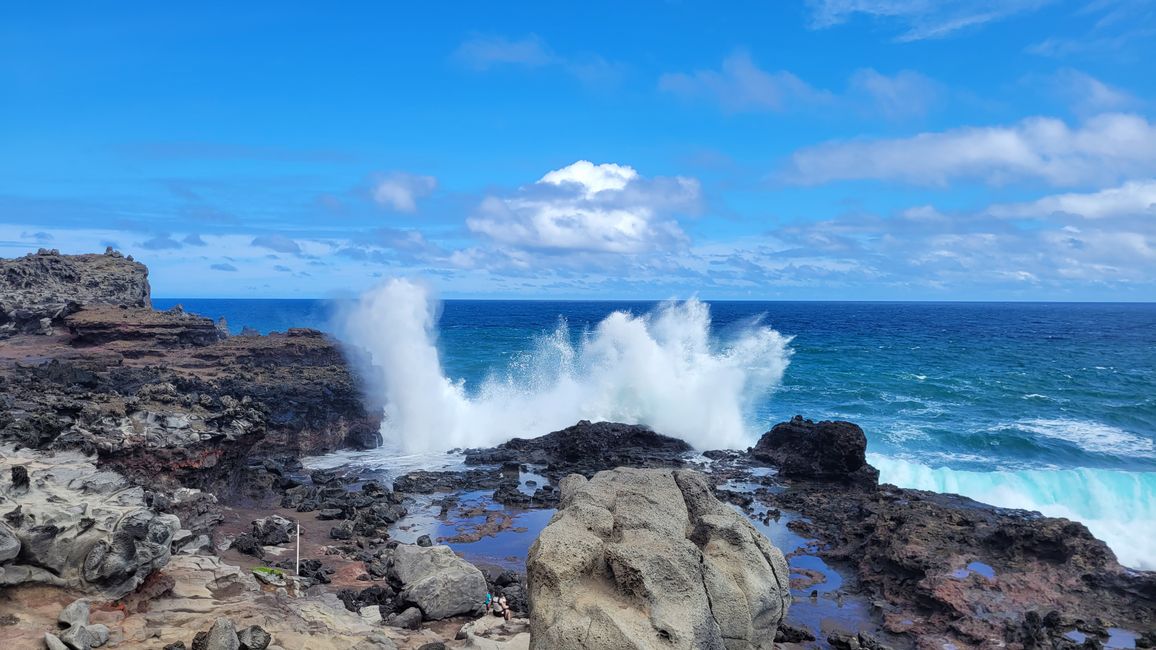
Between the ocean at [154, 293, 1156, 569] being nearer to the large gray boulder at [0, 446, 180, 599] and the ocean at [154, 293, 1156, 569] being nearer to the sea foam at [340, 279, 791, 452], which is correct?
the sea foam at [340, 279, 791, 452]

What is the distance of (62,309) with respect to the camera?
2909cm

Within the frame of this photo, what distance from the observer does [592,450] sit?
2556 cm

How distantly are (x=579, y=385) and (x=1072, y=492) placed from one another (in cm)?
1939

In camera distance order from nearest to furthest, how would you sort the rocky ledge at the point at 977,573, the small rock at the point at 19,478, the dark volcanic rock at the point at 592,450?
the small rock at the point at 19,478 → the rocky ledge at the point at 977,573 → the dark volcanic rock at the point at 592,450

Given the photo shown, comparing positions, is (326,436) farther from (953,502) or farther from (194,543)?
(953,502)

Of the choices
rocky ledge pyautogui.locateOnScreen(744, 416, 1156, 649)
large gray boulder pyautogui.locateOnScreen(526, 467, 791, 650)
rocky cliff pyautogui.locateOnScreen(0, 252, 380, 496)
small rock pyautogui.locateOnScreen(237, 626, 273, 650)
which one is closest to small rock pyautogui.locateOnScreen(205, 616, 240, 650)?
small rock pyautogui.locateOnScreen(237, 626, 273, 650)

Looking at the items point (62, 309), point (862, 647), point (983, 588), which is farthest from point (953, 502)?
point (62, 309)

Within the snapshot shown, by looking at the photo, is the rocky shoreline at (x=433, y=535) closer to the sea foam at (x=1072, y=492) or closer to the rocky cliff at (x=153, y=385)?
the rocky cliff at (x=153, y=385)

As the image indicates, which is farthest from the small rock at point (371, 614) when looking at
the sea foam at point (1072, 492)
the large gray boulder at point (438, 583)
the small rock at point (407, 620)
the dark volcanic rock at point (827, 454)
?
the sea foam at point (1072, 492)

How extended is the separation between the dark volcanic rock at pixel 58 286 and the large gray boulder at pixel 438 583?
22.8 metres

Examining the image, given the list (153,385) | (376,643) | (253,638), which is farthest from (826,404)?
(253,638)

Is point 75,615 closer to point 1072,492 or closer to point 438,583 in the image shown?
point 438,583

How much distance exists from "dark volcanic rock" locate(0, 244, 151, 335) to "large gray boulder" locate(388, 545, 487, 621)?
22.8 m

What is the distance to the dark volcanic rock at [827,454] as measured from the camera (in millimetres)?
21766
